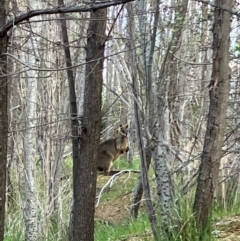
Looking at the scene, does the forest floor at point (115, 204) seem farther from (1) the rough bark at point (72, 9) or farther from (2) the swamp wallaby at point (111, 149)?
(1) the rough bark at point (72, 9)

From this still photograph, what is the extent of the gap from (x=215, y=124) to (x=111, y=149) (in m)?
9.84

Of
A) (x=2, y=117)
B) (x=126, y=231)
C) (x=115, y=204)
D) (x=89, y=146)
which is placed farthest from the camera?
(x=115, y=204)

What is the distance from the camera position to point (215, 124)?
4.92 metres

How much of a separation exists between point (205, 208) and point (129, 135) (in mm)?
9821

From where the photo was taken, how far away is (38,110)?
29.3 feet

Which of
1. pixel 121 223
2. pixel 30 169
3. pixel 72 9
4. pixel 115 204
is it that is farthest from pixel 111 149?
pixel 72 9

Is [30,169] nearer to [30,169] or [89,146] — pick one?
[30,169]

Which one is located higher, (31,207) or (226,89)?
(226,89)

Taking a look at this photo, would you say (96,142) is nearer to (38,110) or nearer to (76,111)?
(76,111)

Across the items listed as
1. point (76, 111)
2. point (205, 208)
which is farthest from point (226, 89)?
point (76, 111)

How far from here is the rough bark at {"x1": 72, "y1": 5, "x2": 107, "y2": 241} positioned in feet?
22.4

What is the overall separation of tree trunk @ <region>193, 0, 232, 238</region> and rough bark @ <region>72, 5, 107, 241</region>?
7.14 ft

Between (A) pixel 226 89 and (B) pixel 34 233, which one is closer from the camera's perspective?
(A) pixel 226 89

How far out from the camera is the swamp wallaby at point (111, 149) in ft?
47.0
